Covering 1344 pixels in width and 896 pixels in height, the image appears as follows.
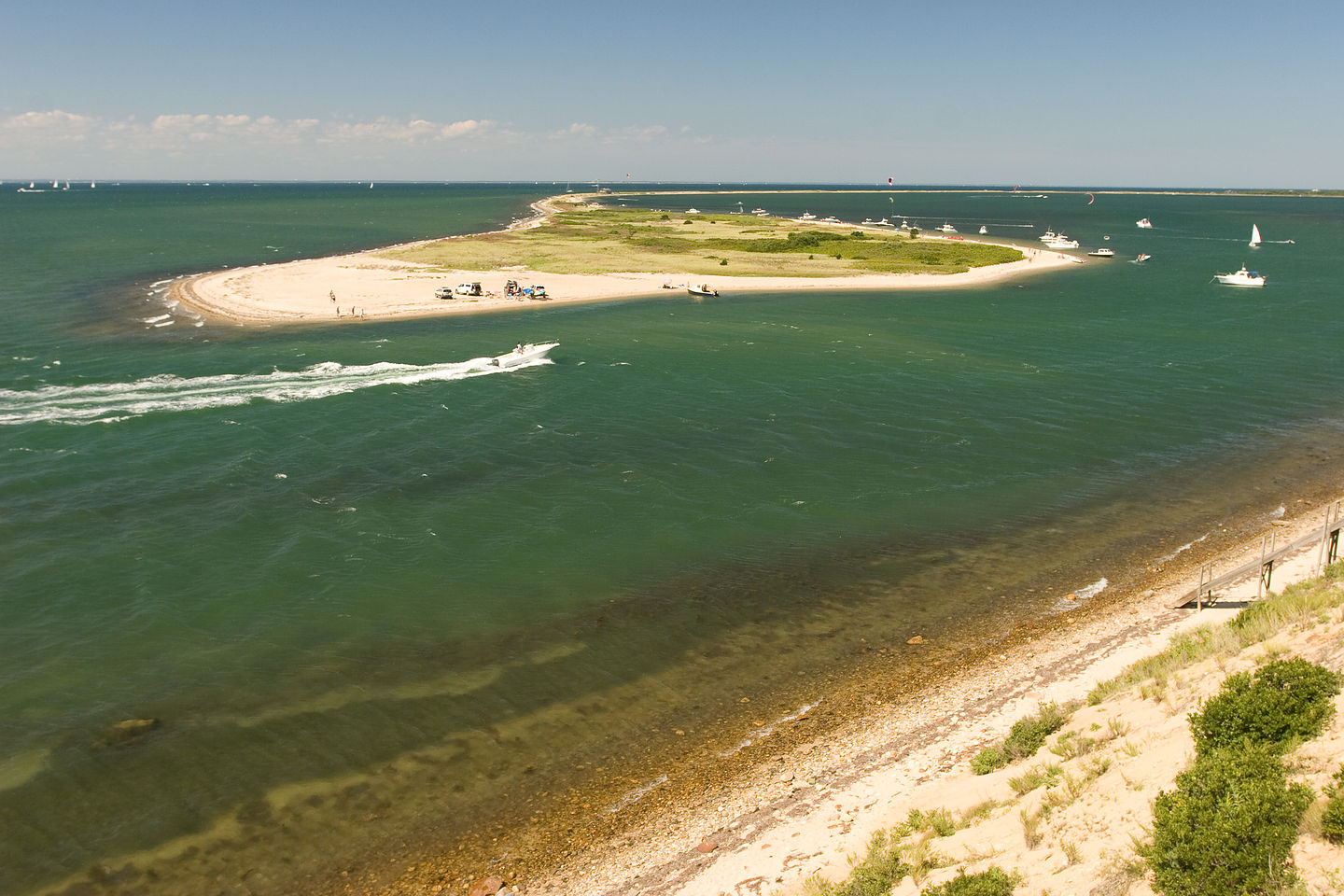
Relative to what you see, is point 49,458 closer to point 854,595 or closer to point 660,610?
point 660,610

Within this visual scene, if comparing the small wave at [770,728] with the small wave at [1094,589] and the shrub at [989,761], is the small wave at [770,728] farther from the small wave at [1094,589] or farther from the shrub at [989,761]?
the small wave at [1094,589]

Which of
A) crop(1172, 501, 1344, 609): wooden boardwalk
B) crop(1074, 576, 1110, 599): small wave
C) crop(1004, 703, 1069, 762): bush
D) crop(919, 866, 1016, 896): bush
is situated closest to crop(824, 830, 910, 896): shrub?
crop(919, 866, 1016, 896): bush

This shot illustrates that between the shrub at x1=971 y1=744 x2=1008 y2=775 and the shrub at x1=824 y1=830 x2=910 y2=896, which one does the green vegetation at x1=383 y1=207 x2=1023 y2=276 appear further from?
→ the shrub at x1=824 y1=830 x2=910 y2=896

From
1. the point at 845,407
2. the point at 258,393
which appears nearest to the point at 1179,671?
the point at 845,407

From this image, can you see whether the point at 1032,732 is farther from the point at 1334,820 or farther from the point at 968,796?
Result: the point at 1334,820

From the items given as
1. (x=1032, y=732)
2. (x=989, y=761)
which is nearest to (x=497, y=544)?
(x=989, y=761)
